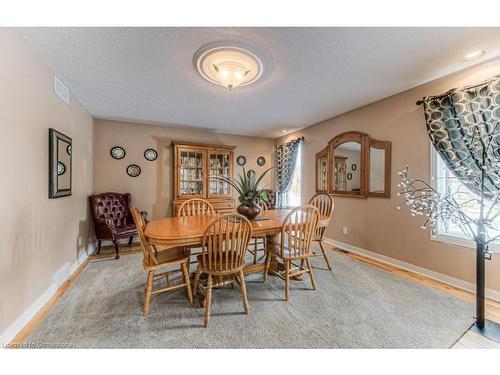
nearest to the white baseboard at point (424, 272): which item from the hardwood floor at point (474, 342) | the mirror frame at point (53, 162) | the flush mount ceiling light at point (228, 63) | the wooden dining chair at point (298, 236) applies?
the hardwood floor at point (474, 342)

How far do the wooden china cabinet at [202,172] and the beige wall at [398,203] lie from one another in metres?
2.37

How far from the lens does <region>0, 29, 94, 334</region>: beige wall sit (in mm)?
1426

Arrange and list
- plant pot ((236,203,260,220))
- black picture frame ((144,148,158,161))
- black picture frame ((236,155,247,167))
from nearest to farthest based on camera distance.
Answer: plant pot ((236,203,260,220)) < black picture frame ((144,148,158,161)) < black picture frame ((236,155,247,167))

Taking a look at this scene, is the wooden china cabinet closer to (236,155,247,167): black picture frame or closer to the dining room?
(236,155,247,167): black picture frame

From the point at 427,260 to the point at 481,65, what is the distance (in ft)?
7.13

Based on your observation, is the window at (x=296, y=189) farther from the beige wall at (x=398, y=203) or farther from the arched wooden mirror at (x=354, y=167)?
the beige wall at (x=398, y=203)

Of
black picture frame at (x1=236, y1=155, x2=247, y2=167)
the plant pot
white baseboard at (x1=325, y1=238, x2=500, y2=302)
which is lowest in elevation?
white baseboard at (x1=325, y1=238, x2=500, y2=302)

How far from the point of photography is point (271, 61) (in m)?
1.94

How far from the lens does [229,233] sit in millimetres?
1650

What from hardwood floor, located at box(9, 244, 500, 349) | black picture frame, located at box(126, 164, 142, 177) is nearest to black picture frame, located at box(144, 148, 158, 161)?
black picture frame, located at box(126, 164, 142, 177)

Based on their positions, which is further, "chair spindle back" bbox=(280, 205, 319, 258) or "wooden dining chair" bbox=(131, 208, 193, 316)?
"chair spindle back" bbox=(280, 205, 319, 258)

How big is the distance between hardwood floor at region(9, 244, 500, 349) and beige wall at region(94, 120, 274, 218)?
109 cm

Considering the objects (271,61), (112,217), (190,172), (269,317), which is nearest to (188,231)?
(269,317)
